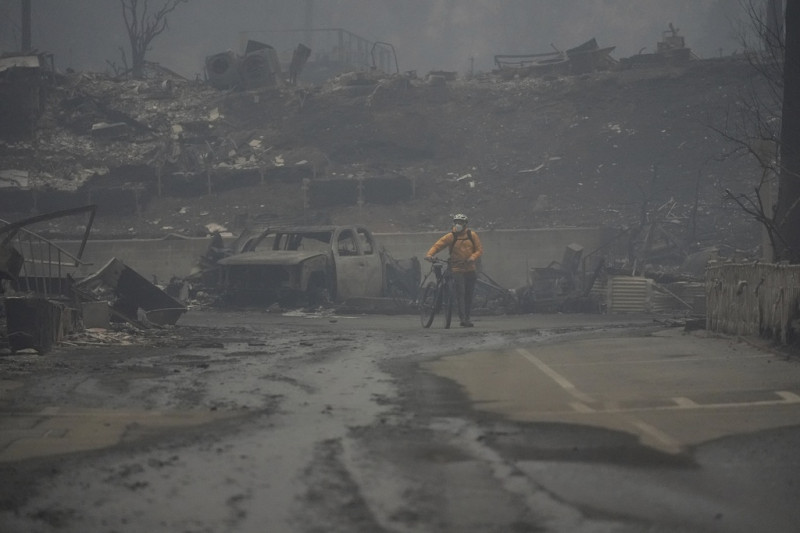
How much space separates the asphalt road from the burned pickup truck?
10.1 metres

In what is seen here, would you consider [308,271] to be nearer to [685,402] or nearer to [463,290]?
[463,290]

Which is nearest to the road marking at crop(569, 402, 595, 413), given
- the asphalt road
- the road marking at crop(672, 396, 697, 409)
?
the asphalt road

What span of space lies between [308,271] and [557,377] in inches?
515

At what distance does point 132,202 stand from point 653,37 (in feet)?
245

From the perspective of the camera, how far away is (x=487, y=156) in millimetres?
42844

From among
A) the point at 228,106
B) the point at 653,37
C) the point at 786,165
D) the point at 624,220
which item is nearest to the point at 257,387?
the point at 786,165

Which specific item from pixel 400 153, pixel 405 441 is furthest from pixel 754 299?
pixel 400 153

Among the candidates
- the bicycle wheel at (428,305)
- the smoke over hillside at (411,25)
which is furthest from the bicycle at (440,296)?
the smoke over hillside at (411,25)

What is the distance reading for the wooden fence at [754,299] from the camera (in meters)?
11.2

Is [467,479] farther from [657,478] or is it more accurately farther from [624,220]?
[624,220]

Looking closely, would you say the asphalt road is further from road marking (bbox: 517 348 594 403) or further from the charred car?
the charred car

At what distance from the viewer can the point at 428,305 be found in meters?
19.2

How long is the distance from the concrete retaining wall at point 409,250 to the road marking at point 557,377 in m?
17.3

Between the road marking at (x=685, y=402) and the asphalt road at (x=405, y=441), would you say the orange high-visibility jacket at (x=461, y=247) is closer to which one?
the asphalt road at (x=405, y=441)
